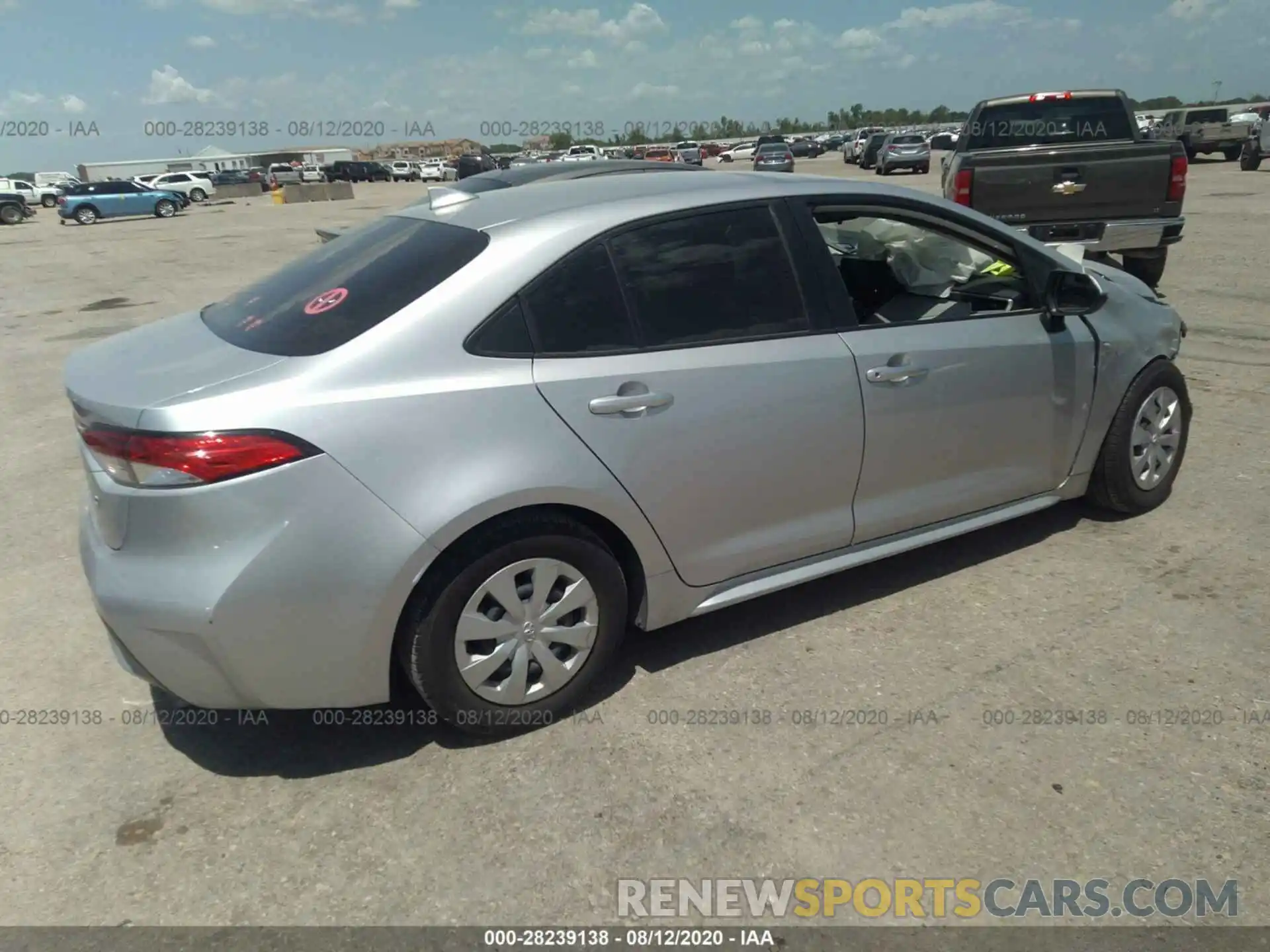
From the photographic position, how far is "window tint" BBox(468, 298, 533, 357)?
288 centimetres

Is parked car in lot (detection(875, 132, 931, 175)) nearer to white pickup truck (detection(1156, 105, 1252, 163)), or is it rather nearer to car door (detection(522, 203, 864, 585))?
white pickup truck (detection(1156, 105, 1252, 163))

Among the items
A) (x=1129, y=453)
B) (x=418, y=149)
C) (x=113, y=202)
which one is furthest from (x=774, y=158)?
(x=418, y=149)

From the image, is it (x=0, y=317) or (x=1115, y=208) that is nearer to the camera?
(x=1115, y=208)

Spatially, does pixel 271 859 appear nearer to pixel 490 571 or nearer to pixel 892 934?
pixel 490 571

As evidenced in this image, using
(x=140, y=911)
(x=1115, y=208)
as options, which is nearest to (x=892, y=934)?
(x=140, y=911)

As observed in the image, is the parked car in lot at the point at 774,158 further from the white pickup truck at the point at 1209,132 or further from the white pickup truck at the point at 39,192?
the white pickup truck at the point at 39,192

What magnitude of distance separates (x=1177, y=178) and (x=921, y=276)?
520cm

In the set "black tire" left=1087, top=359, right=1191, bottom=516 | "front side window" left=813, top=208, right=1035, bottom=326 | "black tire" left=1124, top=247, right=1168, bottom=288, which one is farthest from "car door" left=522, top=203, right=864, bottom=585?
"black tire" left=1124, top=247, right=1168, bottom=288

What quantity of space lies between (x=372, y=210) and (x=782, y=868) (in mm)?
32417

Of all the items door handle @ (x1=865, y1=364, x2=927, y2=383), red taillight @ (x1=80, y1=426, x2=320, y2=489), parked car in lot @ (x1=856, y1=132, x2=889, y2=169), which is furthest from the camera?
parked car in lot @ (x1=856, y1=132, x2=889, y2=169)

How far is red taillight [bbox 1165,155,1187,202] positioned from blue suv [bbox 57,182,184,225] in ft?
128

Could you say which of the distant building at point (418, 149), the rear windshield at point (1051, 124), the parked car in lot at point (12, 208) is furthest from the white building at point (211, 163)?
the rear windshield at point (1051, 124)

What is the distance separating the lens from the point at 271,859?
2602 mm

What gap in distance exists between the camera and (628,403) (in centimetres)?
302
